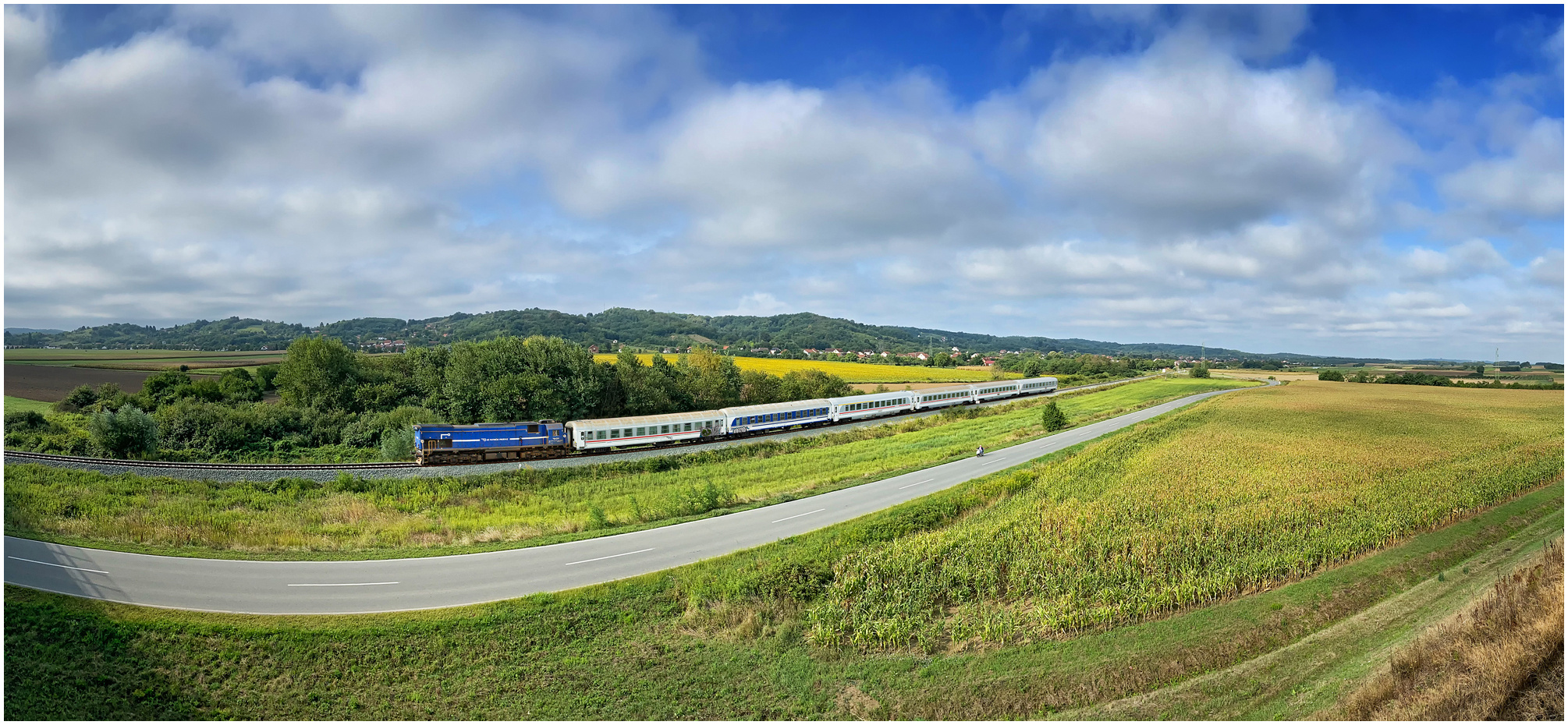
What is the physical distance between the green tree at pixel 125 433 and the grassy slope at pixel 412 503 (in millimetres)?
6754

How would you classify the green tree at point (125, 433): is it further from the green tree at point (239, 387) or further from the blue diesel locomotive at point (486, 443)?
the green tree at point (239, 387)

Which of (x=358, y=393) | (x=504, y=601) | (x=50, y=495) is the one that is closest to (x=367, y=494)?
(x=50, y=495)

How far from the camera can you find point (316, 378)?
4525 centimetres

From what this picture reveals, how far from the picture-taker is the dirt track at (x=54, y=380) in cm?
4884

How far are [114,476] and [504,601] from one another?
2458 centimetres

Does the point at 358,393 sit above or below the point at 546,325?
below

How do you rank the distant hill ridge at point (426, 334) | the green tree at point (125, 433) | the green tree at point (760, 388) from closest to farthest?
the green tree at point (125, 433) < the green tree at point (760, 388) < the distant hill ridge at point (426, 334)

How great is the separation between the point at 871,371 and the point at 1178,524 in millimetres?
78194

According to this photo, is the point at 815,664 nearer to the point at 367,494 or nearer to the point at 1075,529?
the point at 1075,529

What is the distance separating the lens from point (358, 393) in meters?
46.0

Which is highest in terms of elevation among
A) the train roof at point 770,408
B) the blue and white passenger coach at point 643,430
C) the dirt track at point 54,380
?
the dirt track at point 54,380

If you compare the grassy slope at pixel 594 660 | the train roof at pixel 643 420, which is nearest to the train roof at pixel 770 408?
the train roof at pixel 643 420

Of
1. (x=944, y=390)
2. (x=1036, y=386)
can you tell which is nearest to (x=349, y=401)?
(x=944, y=390)

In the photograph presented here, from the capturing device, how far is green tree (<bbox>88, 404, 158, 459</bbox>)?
103 feet
